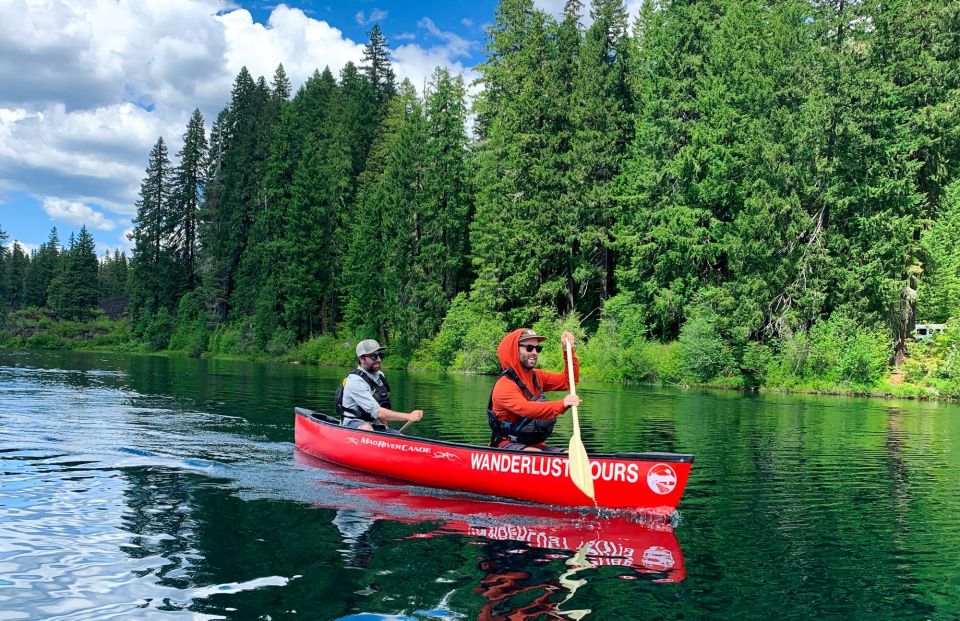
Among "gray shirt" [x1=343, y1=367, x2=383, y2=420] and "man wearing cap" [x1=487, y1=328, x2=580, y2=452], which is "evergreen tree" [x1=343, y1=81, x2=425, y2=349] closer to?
"gray shirt" [x1=343, y1=367, x2=383, y2=420]

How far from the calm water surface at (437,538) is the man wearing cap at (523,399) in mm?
1064

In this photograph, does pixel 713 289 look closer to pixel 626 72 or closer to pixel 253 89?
pixel 626 72

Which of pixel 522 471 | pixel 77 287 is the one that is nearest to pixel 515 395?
pixel 522 471

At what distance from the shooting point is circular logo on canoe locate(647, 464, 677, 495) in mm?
8906

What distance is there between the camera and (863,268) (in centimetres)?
3506

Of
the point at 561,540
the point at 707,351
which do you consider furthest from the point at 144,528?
the point at 707,351

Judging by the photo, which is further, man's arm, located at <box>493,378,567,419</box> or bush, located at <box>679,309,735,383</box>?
bush, located at <box>679,309,735,383</box>

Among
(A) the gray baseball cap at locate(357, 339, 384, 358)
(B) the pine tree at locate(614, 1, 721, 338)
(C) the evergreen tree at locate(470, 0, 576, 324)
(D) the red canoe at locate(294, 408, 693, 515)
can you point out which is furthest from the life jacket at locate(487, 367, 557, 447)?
(C) the evergreen tree at locate(470, 0, 576, 324)

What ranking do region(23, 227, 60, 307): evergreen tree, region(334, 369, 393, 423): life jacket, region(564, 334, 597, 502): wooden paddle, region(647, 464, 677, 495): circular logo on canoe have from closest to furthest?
region(647, 464, 677, 495): circular logo on canoe < region(564, 334, 597, 502): wooden paddle < region(334, 369, 393, 423): life jacket < region(23, 227, 60, 307): evergreen tree

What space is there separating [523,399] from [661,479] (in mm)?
2016

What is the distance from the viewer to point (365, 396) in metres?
13.0

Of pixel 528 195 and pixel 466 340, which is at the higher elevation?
pixel 528 195

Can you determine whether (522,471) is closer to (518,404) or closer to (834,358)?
(518,404)

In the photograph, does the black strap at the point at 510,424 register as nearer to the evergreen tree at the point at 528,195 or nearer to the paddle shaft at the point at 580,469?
the paddle shaft at the point at 580,469
